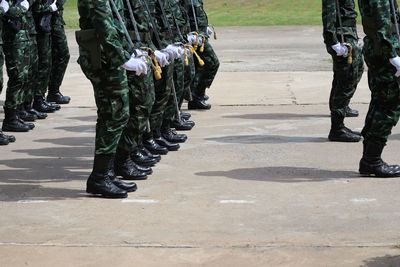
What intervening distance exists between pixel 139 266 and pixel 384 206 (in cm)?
220

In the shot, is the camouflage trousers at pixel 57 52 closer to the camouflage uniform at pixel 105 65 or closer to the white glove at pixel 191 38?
the white glove at pixel 191 38

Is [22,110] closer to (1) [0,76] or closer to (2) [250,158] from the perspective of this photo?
(1) [0,76]

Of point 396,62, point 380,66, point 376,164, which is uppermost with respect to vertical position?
point 396,62

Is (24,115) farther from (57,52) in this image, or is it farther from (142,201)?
(142,201)

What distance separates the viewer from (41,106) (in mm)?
12133

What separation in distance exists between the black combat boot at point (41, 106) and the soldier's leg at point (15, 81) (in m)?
1.23

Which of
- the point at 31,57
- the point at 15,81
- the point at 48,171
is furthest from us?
the point at 31,57

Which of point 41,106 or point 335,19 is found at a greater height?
point 335,19

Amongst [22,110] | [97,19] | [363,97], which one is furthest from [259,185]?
[363,97]

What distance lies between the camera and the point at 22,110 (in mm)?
11453

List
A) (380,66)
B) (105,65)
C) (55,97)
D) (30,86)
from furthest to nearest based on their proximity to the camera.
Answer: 1. (55,97)
2. (30,86)
3. (380,66)
4. (105,65)

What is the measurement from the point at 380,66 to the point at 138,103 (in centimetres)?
194

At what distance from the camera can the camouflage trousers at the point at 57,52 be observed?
12359mm

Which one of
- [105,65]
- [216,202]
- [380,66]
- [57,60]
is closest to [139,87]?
[105,65]
